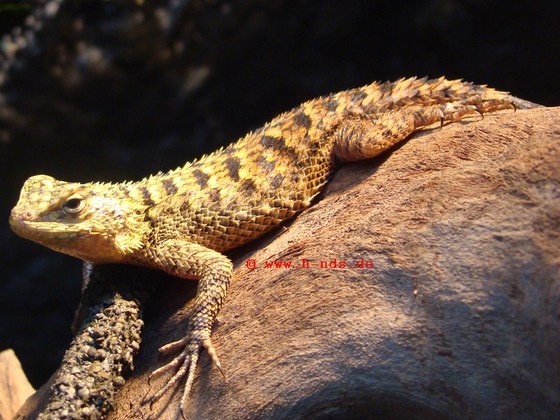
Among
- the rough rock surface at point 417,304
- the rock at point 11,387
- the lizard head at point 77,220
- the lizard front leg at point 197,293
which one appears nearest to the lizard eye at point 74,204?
the lizard head at point 77,220

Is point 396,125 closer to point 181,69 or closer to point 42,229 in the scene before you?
point 42,229

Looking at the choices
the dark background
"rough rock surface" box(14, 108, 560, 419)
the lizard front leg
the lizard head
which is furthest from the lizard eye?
the dark background

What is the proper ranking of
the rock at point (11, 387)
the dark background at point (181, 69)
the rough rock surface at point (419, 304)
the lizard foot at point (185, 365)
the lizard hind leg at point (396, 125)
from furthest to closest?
the dark background at point (181, 69) < the rock at point (11, 387) < the lizard hind leg at point (396, 125) < the lizard foot at point (185, 365) < the rough rock surface at point (419, 304)

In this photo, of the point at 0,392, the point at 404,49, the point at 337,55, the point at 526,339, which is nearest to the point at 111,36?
the point at 337,55

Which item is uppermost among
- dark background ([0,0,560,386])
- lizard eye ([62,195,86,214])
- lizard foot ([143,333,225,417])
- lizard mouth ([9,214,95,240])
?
dark background ([0,0,560,386])

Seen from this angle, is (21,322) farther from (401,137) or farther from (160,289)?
(401,137)

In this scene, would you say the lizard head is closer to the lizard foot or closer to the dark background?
the lizard foot

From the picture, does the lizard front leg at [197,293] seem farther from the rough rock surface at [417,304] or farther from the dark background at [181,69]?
the dark background at [181,69]
